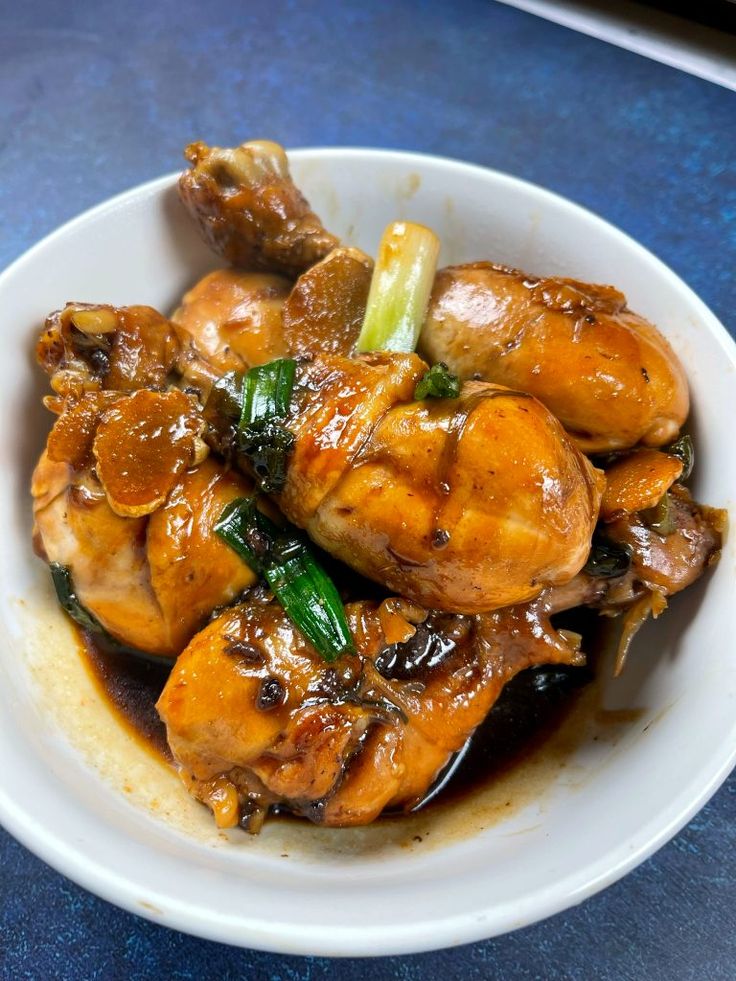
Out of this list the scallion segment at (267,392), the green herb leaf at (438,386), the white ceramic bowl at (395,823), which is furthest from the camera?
the scallion segment at (267,392)

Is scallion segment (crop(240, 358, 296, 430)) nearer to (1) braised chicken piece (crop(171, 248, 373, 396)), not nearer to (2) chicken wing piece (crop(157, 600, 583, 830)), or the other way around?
(1) braised chicken piece (crop(171, 248, 373, 396))

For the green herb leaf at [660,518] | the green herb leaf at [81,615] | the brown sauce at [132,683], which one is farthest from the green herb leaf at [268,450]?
the green herb leaf at [660,518]

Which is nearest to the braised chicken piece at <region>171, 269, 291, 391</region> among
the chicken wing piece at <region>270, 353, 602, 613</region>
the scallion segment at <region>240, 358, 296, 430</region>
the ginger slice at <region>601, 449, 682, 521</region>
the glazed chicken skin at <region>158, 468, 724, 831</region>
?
the scallion segment at <region>240, 358, 296, 430</region>

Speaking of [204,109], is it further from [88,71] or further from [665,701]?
[665,701]

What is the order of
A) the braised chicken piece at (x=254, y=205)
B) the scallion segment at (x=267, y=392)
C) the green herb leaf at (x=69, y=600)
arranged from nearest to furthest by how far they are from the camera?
the scallion segment at (x=267, y=392) → the green herb leaf at (x=69, y=600) → the braised chicken piece at (x=254, y=205)

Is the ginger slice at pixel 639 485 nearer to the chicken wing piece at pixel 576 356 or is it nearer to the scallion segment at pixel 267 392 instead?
the chicken wing piece at pixel 576 356

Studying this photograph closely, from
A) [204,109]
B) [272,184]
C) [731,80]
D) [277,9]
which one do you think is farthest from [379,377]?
[277,9]
